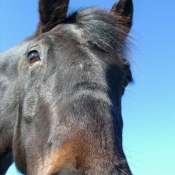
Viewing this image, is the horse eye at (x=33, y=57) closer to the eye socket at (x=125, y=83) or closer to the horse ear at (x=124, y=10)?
the eye socket at (x=125, y=83)

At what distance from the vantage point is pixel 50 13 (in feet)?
16.9

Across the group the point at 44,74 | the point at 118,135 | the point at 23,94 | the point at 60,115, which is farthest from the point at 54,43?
the point at 118,135

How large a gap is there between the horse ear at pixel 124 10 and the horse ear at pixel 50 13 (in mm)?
895

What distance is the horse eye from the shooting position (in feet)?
14.7

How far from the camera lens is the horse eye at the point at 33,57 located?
4.48 m

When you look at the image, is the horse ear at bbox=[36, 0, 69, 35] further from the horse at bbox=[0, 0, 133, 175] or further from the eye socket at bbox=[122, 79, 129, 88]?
the eye socket at bbox=[122, 79, 129, 88]

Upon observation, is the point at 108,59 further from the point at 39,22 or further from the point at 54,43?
the point at 39,22

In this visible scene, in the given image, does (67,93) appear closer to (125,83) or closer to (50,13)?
(125,83)

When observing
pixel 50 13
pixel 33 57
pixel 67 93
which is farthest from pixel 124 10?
pixel 67 93

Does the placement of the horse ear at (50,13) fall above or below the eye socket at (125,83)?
above

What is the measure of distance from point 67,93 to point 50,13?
194 cm

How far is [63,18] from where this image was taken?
5.21 meters

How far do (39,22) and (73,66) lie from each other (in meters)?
1.69

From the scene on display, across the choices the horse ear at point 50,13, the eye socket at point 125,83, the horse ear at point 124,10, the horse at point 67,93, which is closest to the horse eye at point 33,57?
the horse at point 67,93
